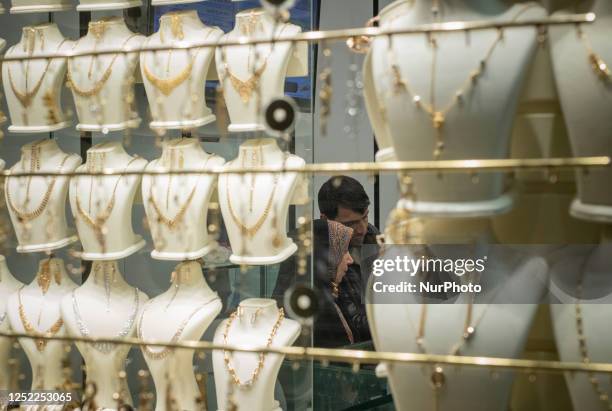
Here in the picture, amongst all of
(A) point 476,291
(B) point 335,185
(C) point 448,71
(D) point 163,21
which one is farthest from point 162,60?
(A) point 476,291

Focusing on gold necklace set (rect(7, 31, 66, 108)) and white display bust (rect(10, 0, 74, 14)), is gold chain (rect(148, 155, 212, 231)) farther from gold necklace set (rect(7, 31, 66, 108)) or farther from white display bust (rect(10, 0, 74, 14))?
white display bust (rect(10, 0, 74, 14))

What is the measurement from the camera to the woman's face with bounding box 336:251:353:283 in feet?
4.84

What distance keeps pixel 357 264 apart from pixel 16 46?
1.04 metres

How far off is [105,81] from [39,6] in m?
0.30

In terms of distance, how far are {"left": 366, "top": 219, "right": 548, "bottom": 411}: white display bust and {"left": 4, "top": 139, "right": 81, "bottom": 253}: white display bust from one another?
95 centimetres

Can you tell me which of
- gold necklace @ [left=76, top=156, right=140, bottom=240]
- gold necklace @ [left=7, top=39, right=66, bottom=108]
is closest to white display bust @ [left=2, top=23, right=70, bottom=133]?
gold necklace @ [left=7, top=39, right=66, bottom=108]

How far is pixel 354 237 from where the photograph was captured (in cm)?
149

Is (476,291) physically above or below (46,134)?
below

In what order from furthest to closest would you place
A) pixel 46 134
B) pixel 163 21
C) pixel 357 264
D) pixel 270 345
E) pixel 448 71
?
pixel 46 134 → pixel 163 21 → pixel 270 345 → pixel 357 264 → pixel 448 71

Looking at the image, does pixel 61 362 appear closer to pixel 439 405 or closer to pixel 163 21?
pixel 163 21

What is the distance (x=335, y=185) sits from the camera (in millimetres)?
1502

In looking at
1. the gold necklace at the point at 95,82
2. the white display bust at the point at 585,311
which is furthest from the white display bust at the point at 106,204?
the white display bust at the point at 585,311

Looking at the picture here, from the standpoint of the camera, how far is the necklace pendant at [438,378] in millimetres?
1253

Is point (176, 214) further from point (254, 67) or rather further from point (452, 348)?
point (452, 348)
